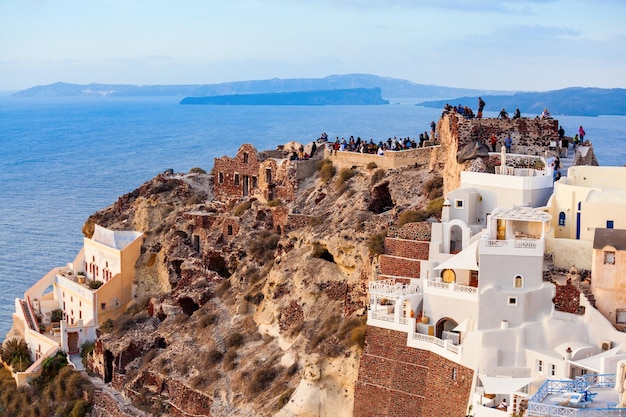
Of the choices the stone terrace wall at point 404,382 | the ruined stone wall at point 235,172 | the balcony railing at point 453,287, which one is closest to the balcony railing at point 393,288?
the balcony railing at point 453,287

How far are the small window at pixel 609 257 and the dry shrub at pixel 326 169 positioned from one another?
23.4 metres

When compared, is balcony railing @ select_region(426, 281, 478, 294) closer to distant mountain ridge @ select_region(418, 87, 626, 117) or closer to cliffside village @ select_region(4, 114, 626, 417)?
cliffside village @ select_region(4, 114, 626, 417)

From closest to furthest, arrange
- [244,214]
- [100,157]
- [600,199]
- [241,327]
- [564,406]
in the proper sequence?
[564,406]
[600,199]
[241,327]
[244,214]
[100,157]

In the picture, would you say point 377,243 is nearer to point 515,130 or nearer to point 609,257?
point 515,130

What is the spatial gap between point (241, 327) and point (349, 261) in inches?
300

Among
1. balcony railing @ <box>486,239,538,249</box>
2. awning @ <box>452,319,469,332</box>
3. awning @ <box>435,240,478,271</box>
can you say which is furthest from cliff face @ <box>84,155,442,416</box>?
balcony railing @ <box>486,239,538,249</box>

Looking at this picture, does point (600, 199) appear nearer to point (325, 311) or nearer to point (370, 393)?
point (370, 393)

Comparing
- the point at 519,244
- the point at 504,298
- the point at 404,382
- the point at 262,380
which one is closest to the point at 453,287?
the point at 504,298

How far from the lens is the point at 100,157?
163875mm

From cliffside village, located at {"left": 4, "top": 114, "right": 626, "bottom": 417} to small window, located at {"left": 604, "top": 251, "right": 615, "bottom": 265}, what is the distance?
0.03 m

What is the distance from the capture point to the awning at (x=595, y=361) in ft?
116

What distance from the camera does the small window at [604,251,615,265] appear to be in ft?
125

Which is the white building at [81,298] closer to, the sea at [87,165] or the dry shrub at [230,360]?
the sea at [87,165]

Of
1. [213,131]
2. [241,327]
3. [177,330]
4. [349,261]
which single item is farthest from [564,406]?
[213,131]
